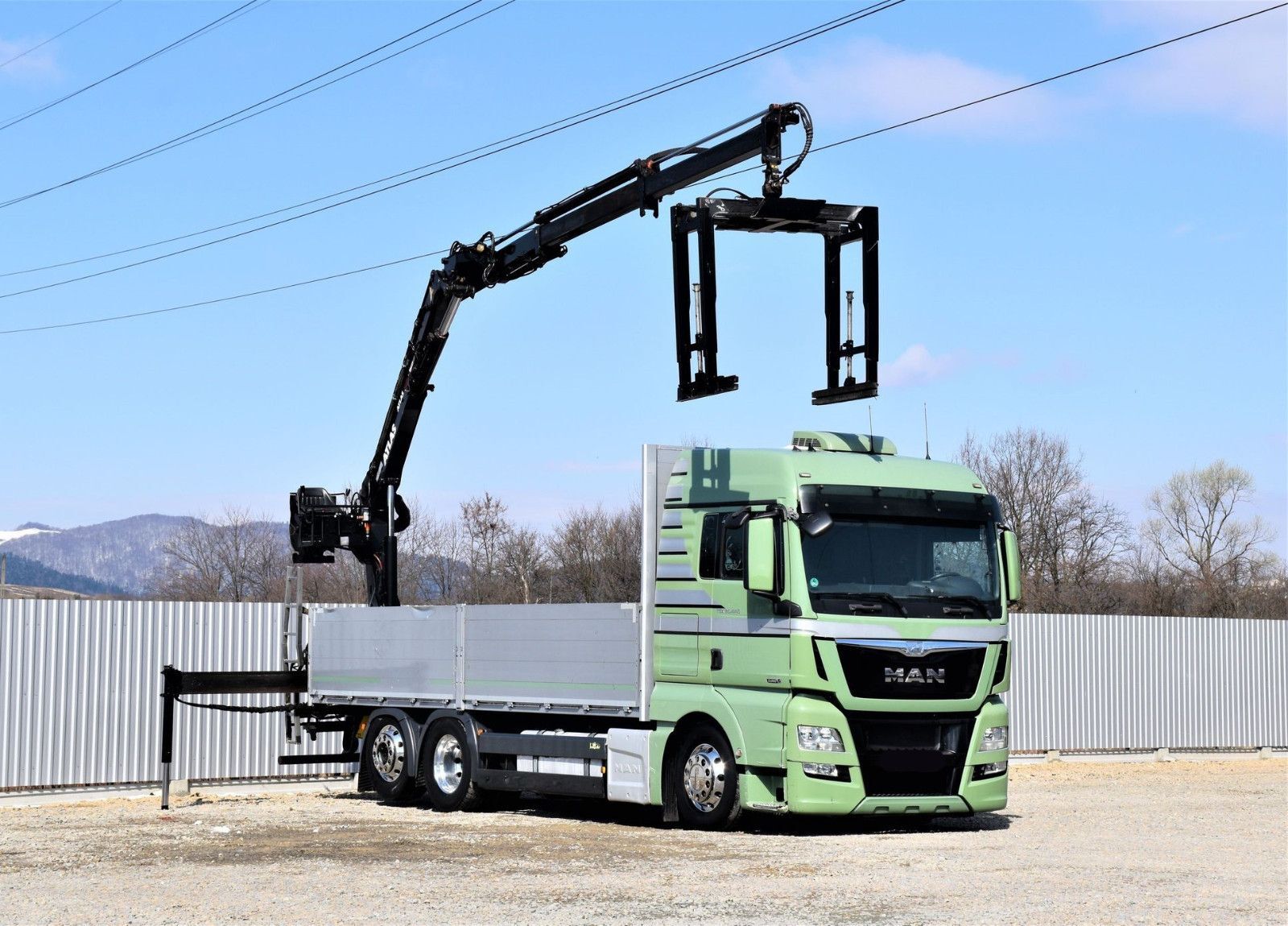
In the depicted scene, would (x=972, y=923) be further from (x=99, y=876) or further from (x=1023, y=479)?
(x=1023, y=479)

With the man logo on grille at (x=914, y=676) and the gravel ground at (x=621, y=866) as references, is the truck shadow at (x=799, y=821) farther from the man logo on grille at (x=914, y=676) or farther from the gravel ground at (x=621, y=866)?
the man logo on grille at (x=914, y=676)

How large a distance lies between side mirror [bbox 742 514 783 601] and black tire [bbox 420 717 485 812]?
4460 mm

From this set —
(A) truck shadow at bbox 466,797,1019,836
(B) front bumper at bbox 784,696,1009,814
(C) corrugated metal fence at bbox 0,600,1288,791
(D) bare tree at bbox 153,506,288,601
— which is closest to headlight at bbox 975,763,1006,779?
(B) front bumper at bbox 784,696,1009,814

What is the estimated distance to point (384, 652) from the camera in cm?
1811

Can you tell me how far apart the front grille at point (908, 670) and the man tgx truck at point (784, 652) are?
2 cm

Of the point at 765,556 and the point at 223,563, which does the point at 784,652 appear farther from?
the point at 223,563

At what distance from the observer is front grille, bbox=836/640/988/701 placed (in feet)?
46.2

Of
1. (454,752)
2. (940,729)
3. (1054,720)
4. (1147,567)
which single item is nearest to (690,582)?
(940,729)

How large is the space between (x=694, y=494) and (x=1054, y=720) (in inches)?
545

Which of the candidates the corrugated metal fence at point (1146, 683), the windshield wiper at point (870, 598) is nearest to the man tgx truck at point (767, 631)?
the windshield wiper at point (870, 598)

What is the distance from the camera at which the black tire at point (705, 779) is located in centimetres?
1435

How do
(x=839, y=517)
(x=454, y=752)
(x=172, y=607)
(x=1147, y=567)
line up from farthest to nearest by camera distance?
(x=1147, y=567) < (x=172, y=607) < (x=454, y=752) < (x=839, y=517)

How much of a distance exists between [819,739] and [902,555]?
1.89m

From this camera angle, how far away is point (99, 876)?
1162 cm
